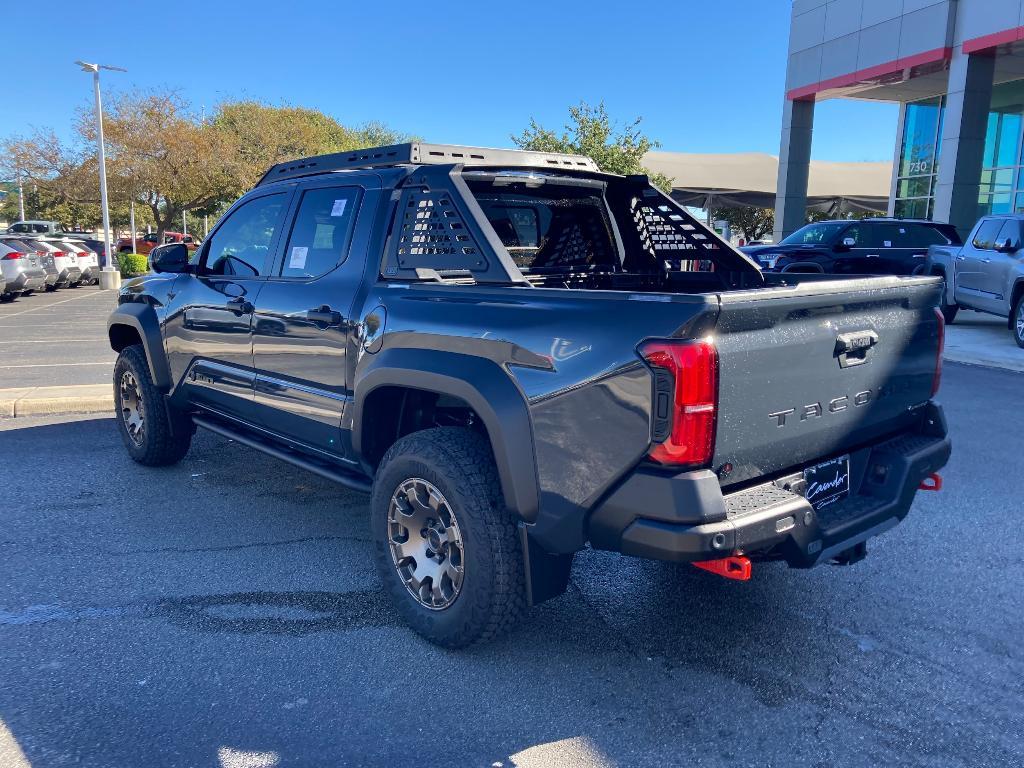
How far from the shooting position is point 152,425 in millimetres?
5500

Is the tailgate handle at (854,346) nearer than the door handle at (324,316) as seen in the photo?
Yes

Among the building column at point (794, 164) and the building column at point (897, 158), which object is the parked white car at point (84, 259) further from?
the building column at point (897, 158)

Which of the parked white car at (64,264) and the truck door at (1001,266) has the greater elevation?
the truck door at (1001,266)

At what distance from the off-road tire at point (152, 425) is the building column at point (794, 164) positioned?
72.3ft

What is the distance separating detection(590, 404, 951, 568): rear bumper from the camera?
2572mm

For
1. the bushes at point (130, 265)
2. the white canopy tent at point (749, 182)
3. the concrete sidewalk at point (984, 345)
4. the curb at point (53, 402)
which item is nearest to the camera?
the curb at point (53, 402)

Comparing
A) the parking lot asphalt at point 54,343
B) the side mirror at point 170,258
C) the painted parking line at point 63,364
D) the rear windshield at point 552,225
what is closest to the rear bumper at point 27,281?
the parking lot asphalt at point 54,343

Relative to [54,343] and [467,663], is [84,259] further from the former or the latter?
[467,663]

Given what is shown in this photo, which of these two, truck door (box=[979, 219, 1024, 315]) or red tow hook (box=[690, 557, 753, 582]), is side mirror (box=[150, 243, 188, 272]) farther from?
truck door (box=[979, 219, 1024, 315])

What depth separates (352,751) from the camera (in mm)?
2711

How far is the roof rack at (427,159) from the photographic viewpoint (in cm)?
404

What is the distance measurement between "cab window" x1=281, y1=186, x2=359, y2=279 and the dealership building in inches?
717

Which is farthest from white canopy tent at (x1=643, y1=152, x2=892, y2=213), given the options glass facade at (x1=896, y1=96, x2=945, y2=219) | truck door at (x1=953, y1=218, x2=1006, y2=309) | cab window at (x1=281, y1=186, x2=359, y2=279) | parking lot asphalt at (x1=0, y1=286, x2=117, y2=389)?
cab window at (x1=281, y1=186, x2=359, y2=279)

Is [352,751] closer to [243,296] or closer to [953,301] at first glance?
[243,296]
